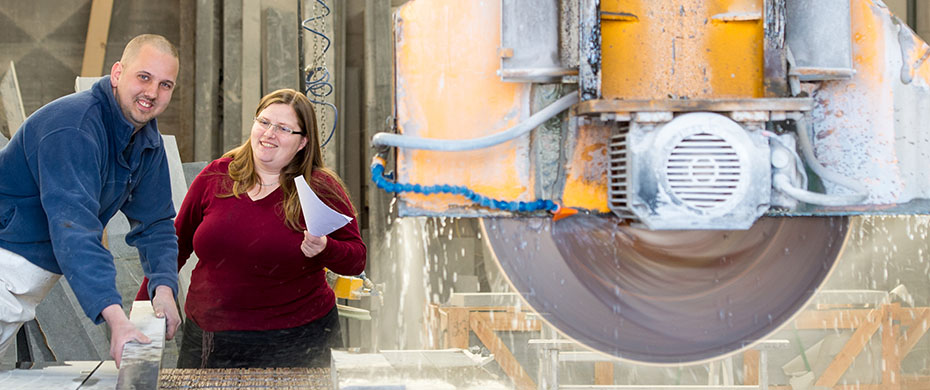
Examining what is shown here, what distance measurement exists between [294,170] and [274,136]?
138 mm

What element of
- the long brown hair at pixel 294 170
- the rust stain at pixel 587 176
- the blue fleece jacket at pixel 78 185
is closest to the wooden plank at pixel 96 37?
the long brown hair at pixel 294 170

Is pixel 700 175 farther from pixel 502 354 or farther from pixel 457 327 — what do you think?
pixel 457 327

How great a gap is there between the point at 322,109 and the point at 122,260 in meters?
1.38

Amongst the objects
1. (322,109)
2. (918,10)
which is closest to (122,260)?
(322,109)

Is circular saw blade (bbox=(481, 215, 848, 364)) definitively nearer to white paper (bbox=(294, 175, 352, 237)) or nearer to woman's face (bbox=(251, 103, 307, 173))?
white paper (bbox=(294, 175, 352, 237))

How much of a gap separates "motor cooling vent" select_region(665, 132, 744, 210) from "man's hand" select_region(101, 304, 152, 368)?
1.08 m

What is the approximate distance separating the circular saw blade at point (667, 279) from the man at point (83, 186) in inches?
32.2

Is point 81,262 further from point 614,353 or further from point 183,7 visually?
point 183,7

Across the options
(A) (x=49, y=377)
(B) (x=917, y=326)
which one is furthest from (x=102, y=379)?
(B) (x=917, y=326)

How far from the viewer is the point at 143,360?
1.50m

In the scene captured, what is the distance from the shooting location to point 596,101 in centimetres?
136

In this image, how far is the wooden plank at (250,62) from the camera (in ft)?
15.7

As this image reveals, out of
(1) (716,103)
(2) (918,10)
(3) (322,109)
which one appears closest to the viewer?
(1) (716,103)

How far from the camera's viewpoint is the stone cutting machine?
1.37m
